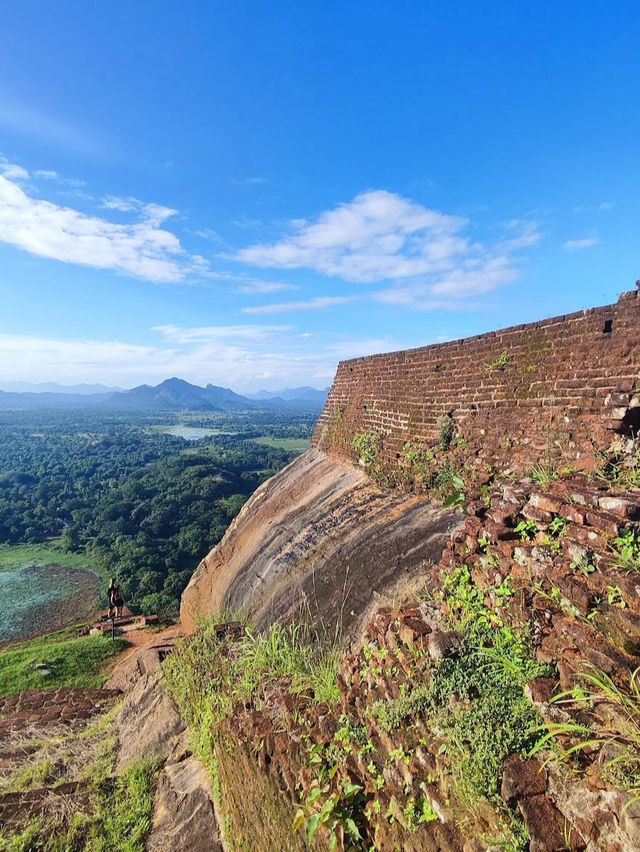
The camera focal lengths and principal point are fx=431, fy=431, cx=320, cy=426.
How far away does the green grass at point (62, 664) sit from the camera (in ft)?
45.7

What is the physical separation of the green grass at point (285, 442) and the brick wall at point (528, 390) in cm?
9213

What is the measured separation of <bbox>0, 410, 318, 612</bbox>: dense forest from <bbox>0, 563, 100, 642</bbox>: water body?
221 centimetres

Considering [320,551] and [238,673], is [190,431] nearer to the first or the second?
[320,551]

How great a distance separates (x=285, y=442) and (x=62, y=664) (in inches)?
4076

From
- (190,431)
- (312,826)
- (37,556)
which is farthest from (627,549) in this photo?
(190,431)

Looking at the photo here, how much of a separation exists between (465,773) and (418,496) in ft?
14.1

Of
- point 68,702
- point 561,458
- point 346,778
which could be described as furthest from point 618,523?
point 68,702

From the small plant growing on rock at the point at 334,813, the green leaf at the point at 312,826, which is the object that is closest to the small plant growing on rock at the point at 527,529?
the small plant growing on rock at the point at 334,813

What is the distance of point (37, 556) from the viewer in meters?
40.7

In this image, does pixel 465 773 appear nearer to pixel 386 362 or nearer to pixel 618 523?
pixel 618 523

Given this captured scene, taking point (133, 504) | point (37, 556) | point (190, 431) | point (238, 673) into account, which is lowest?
point (37, 556)

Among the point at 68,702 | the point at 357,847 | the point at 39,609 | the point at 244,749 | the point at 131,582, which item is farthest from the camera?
the point at 131,582

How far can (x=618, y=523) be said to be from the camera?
282 cm

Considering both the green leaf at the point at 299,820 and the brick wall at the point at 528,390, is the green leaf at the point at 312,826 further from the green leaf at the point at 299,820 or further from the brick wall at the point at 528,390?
the brick wall at the point at 528,390
